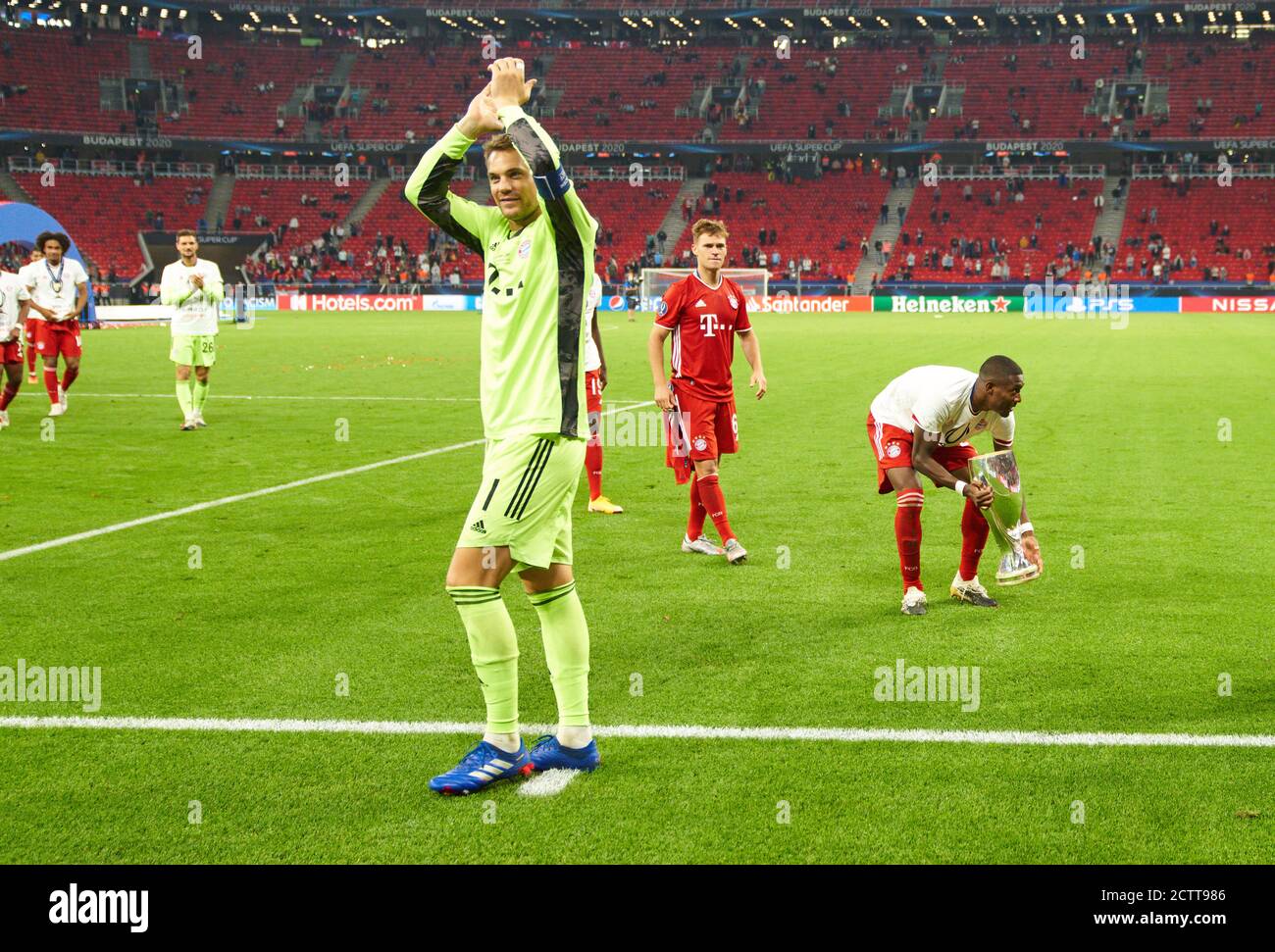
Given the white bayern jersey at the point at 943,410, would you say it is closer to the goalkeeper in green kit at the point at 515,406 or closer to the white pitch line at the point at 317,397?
the goalkeeper in green kit at the point at 515,406

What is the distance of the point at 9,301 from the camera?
15523mm

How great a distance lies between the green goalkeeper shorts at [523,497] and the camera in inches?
183

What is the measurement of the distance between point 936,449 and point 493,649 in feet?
11.6

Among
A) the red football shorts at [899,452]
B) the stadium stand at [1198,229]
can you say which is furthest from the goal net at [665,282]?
the red football shorts at [899,452]

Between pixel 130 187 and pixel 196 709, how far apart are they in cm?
6812

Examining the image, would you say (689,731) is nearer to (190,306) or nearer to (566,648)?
(566,648)

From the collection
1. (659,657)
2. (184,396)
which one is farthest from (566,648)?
(184,396)

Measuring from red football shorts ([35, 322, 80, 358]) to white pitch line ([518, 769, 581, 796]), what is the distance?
43.9 feet

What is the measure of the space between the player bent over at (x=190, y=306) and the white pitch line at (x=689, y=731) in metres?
10.1

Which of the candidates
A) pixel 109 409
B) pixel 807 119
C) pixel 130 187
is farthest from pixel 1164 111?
pixel 109 409

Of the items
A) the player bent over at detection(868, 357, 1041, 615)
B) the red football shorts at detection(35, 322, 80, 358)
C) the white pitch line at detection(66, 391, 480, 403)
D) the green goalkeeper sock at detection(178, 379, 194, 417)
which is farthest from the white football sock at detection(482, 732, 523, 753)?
the white pitch line at detection(66, 391, 480, 403)

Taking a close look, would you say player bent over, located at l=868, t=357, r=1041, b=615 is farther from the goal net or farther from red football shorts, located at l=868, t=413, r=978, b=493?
the goal net

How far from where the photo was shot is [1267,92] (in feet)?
215

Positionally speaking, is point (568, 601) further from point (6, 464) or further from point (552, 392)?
point (6, 464)
